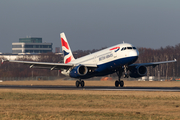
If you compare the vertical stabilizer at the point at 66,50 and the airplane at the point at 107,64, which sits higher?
the vertical stabilizer at the point at 66,50

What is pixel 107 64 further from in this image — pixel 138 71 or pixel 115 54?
pixel 138 71

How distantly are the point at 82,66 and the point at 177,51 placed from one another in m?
103

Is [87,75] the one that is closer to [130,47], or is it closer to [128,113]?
[130,47]

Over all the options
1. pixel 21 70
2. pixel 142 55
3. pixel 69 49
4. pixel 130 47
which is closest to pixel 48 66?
pixel 69 49

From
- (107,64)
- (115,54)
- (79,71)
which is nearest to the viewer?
(115,54)

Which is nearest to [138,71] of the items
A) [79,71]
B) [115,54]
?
[115,54]

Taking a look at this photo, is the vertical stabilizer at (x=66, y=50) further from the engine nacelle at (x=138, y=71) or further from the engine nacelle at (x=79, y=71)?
the engine nacelle at (x=138, y=71)

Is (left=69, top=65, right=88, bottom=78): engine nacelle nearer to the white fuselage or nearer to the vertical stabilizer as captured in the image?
the white fuselage

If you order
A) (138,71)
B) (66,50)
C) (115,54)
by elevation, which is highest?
(66,50)

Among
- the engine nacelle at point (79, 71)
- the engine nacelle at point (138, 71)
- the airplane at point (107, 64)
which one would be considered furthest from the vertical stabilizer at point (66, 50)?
the engine nacelle at point (138, 71)

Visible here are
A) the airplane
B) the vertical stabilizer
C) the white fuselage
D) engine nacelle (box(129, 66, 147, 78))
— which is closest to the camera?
the white fuselage

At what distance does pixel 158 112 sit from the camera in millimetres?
22844

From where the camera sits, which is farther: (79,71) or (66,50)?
(66,50)

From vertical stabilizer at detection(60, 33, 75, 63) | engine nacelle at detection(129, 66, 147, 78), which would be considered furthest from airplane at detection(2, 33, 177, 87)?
vertical stabilizer at detection(60, 33, 75, 63)
